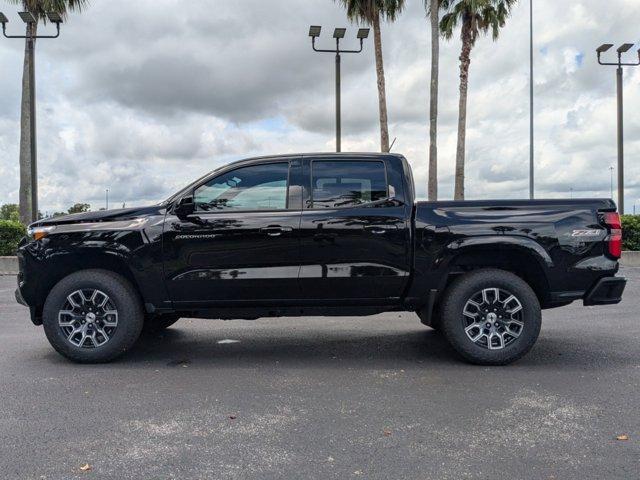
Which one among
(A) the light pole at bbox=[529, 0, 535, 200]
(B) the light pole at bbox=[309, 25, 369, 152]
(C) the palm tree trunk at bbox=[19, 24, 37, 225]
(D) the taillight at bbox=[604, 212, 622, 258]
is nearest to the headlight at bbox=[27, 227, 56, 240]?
(D) the taillight at bbox=[604, 212, 622, 258]

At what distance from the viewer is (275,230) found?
5.01 metres

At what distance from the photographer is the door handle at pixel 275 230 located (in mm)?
5008

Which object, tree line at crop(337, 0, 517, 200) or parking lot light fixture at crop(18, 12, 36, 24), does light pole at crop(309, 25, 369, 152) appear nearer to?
tree line at crop(337, 0, 517, 200)

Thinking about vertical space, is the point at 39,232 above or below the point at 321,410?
above

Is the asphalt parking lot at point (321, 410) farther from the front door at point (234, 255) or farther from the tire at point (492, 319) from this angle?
the front door at point (234, 255)

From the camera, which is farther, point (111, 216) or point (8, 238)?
point (8, 238)

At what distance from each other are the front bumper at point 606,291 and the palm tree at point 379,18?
47.7ft

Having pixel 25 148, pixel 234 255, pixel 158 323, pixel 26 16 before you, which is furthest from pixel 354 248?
pixel 25 148

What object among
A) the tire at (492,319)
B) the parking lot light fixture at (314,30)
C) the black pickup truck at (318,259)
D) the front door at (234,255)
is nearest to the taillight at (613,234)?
the black pickup truck at (318,259)

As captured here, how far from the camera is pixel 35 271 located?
5152 millimetres

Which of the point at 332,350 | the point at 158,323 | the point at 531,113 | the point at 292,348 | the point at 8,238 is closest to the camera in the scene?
the point at 332,350

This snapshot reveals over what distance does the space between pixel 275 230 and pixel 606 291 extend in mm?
3044

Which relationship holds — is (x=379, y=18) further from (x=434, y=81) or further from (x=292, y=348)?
(x=292, y=348)

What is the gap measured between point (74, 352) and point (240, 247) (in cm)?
182
